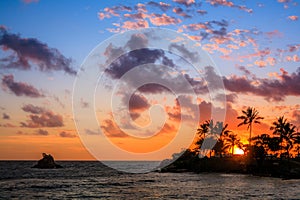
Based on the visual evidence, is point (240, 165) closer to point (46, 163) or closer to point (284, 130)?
point (284, 130)

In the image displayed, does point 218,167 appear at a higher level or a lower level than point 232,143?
lower

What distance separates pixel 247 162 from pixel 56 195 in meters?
77.7

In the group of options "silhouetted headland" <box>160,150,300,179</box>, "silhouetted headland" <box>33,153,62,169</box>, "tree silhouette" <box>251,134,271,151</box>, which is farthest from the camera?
"silhouetted headland" <box>33,153,62,169</box>

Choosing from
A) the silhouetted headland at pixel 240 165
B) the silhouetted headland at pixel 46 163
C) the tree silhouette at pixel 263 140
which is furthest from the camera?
the silhouetted headland at pixel 46 163

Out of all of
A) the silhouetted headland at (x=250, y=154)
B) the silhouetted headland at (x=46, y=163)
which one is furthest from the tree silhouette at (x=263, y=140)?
the silhouetted headland at (x=46, y=163)

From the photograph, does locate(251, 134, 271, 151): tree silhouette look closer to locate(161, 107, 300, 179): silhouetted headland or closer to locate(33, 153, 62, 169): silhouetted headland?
locate(161, 107, 300, 179): silhouetted headland

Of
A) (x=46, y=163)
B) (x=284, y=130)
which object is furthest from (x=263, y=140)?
(x=46, y=163)

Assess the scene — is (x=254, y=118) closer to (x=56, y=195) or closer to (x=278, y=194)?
(x=278, y=194)

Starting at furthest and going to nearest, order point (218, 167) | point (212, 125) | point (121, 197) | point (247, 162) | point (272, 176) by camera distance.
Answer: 1. point (212, 125)
2. point (218, 167)
3. point (247, 162)
4. point (272, 176)
5. point (121, 197)

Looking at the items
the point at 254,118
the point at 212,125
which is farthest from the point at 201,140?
the point at 254,118

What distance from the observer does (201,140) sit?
164 meters

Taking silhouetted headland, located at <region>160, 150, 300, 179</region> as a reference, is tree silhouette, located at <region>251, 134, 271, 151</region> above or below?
above

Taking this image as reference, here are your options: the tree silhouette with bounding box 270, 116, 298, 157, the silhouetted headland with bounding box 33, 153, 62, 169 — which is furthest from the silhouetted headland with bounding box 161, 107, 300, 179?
the silhouetted headland with bounding box 33, 153, 62, 169

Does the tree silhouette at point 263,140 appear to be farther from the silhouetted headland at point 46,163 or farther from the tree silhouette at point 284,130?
the silhouetted headland at point 46,163
